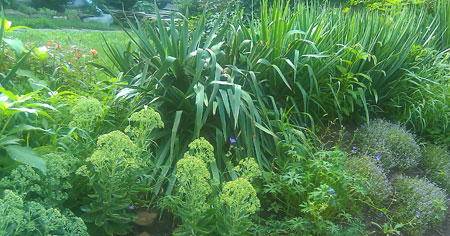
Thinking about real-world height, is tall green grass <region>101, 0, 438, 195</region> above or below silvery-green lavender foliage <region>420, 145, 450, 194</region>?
above

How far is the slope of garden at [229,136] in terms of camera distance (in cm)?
252

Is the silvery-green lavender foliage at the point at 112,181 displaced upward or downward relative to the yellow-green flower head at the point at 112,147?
downward

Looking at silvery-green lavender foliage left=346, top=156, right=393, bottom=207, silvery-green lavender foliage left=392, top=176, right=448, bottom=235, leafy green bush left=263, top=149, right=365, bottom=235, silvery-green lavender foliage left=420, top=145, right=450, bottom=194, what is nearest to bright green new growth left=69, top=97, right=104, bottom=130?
leafy green bush left=263, top=149, right=365, bottom=235

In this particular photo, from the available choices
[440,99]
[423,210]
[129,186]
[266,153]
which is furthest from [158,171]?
[440,99]

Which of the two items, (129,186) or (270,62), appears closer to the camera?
(129,186)

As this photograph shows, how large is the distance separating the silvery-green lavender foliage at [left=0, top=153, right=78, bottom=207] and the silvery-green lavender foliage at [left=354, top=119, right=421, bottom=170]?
266cm

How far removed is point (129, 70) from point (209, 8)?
238 inches

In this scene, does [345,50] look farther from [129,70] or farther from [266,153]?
[129,70]

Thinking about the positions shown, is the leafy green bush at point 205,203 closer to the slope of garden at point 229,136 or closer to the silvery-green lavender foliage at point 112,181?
the slope of garden at point 229,136

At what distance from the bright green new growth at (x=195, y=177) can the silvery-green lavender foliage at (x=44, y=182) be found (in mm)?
613

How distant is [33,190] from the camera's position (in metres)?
2.32

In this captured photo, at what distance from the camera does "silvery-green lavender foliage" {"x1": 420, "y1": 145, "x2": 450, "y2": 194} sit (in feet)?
14.3

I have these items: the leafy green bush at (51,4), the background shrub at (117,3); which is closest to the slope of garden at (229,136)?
the background shrub at (117,3)

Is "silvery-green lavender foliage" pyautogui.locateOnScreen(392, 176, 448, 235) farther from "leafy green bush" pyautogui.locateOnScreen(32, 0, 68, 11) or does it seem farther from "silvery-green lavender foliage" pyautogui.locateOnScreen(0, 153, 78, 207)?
"leafy green bush" pyautogui.locateOnScreen(32, 0, 68, 11)
